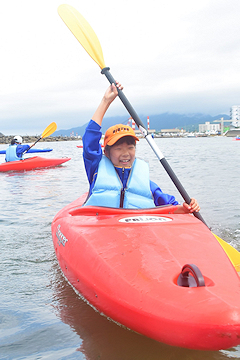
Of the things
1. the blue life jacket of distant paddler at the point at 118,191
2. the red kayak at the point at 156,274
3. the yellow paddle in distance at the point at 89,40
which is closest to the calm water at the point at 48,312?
the red kayak at the point at 156,274

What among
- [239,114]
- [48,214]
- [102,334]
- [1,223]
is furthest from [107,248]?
[239,114]

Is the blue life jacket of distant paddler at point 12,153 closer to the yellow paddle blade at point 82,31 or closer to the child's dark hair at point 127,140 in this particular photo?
the yellow paddle blade at point 82,31

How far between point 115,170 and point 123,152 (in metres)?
0.17

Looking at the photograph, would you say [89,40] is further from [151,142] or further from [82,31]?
[151,142]

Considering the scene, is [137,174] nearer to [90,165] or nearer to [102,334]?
[90,165]

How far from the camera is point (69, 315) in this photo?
2.03 meters

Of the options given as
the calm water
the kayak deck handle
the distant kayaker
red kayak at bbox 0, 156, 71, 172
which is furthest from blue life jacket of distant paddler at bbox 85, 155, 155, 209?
the distant kayaker

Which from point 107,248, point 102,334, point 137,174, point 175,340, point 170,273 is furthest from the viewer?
point 137,174

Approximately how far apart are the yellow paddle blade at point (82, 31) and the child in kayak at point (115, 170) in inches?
25.6

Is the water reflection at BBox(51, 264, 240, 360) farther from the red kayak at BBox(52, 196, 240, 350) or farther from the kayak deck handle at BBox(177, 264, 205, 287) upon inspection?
the kayak deck handle at BBox(177, 264, 205, 287)

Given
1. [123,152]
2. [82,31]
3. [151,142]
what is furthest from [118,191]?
[82,31]

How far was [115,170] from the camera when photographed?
272 centimetres

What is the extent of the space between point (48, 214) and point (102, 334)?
340 cm

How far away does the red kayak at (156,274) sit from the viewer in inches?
52.1
